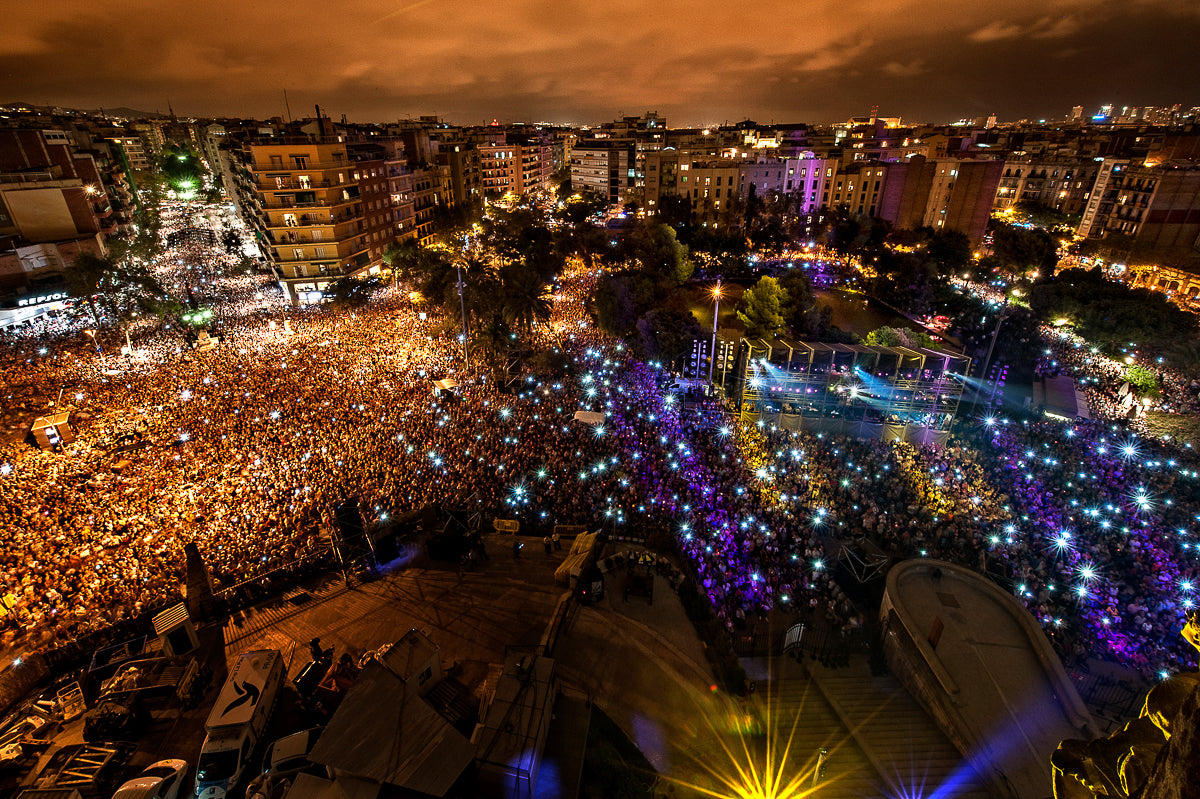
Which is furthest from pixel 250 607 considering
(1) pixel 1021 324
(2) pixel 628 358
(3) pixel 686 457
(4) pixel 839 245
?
(4) pixel 839 245

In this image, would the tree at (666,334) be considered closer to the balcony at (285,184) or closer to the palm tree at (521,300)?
the palm tree at (521,300)

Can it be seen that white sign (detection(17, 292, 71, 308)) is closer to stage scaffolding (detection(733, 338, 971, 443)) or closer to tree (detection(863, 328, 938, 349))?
stage scaffolding (detection(733, 338, 971, 443))

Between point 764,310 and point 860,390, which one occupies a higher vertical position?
point 764,310

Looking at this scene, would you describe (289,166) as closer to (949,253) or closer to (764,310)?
(764,310)

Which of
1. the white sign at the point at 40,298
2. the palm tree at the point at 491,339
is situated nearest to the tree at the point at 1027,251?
the palm tree at the point at 491,339

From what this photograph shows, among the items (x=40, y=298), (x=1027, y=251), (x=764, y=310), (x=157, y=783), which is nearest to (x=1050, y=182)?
(x=1027, y=251)

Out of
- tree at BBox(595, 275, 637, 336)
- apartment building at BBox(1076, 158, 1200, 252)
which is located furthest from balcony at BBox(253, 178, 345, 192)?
apartment building at BBox(1076, 158, 1200, 252)

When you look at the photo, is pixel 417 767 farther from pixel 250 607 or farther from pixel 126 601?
pixel 126 601
